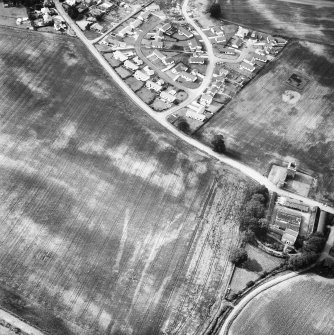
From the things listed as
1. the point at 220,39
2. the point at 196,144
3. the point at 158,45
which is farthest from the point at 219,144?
the point at 220,39

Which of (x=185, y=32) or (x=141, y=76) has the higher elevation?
(x=185, y=32)

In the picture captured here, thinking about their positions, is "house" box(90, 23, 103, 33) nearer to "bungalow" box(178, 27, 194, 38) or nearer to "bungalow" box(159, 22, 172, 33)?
"bungalow" box(159, 22, 172, 33)

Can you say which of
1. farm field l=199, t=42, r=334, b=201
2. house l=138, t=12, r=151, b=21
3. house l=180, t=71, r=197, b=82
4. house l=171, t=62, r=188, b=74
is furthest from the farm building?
house l=138, t=12, r=151, b=21

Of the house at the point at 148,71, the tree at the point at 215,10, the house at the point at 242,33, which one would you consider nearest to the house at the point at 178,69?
the house at the point at 148,71

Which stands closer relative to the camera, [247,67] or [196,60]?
[247,67]

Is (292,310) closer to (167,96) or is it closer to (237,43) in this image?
(167,96)

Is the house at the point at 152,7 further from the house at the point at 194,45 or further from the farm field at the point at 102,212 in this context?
the farm field at the point at 102,212
